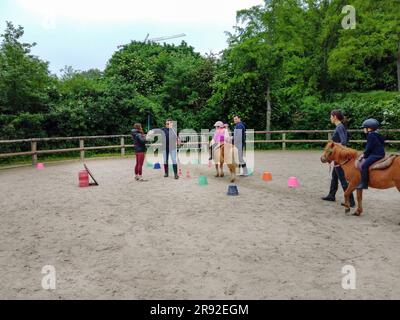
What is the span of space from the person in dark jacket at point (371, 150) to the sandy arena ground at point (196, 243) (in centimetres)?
76

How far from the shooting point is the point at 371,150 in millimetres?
6594

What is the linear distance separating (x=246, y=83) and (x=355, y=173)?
15.4 metres

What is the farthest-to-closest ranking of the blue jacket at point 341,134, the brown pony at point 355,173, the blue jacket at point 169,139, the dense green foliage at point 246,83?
the dense green foliage at point 246,83, the blue jacket at point 169,139, the blue jacket at point 341,134, the brown pony at point 355,173

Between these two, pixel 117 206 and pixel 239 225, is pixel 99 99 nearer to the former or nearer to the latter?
pixel 117 206

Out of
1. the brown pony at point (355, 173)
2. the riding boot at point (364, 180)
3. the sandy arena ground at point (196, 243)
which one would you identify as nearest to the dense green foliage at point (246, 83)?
the sandy arena ground at point (196, 243)

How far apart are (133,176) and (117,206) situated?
422 cm

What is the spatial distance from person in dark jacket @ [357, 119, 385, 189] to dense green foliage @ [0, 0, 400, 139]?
13014 mm

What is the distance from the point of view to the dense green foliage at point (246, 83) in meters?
17.3

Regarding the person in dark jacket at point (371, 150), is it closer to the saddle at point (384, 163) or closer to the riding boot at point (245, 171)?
the saddle at point (384, 163)

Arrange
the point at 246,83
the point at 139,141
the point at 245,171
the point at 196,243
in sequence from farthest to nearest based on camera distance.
Answer: the point at 246,83 < the point at 245,171 < the point at 139,141 < the point at 196,243

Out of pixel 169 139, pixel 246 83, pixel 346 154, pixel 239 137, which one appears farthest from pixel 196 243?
pixel 246 83

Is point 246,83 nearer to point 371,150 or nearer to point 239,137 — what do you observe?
point 239,137

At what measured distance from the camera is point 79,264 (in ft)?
15.3
